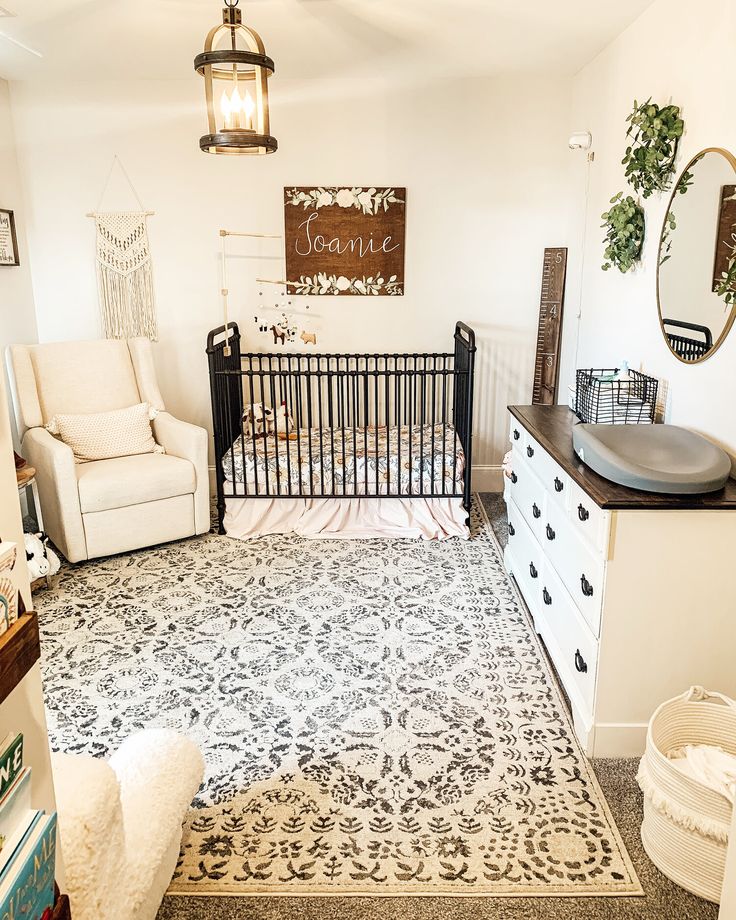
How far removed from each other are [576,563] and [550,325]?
Result: 2.38m

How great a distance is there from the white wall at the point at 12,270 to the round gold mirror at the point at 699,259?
11.1ft

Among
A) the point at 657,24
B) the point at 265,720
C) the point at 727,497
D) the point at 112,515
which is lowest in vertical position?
the point at 265,720

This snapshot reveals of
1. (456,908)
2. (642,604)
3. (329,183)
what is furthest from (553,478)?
(329,183)

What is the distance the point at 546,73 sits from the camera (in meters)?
Result: 4.17

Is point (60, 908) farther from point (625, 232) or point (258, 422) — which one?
point (258, 422)

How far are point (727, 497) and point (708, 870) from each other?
0.96 meters

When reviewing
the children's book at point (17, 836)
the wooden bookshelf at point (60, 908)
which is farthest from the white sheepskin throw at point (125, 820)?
the children's book at point (17, 836)

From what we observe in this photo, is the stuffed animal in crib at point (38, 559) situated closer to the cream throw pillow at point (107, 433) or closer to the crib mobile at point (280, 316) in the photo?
the cream throw pillow at point (107, 433)

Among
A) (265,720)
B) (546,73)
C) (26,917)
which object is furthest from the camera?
(546,73)

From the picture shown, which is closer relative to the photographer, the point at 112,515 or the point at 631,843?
the point at 631,843

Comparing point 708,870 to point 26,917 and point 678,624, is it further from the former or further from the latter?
point 26,917

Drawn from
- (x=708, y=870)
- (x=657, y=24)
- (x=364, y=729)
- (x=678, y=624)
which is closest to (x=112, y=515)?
(x=364, y=729)

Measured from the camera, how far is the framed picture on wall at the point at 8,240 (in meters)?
4.15

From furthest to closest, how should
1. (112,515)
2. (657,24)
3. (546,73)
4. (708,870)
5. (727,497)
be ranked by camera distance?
(546,73), (112,515), (657,24), (727,497), (708,870)
